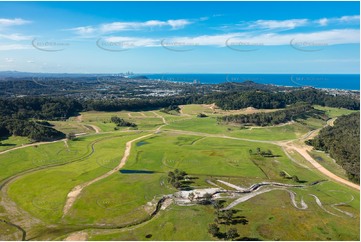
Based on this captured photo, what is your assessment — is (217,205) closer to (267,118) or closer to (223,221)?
(223,221)

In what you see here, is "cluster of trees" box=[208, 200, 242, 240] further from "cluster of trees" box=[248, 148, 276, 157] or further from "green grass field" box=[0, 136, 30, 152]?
"green grass field" box=[0, 136, 30, 152]

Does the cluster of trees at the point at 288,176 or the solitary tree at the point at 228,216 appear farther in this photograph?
the cluster of trees at the point at 288,176

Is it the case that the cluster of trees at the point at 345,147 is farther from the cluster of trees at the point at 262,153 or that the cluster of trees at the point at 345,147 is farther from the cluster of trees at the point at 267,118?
the cluster of trees at the point at 267,118

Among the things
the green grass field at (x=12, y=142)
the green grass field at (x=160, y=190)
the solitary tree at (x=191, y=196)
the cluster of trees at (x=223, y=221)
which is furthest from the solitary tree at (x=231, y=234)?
the green grass field at (x=12, y=142)

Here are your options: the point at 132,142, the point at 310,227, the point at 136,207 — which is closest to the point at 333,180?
the point at 310,227

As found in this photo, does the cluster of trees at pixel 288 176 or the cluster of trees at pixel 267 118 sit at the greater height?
the cluster of trees at pixel 267 118

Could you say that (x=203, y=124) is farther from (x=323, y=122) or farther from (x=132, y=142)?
(x=323, y=122)
